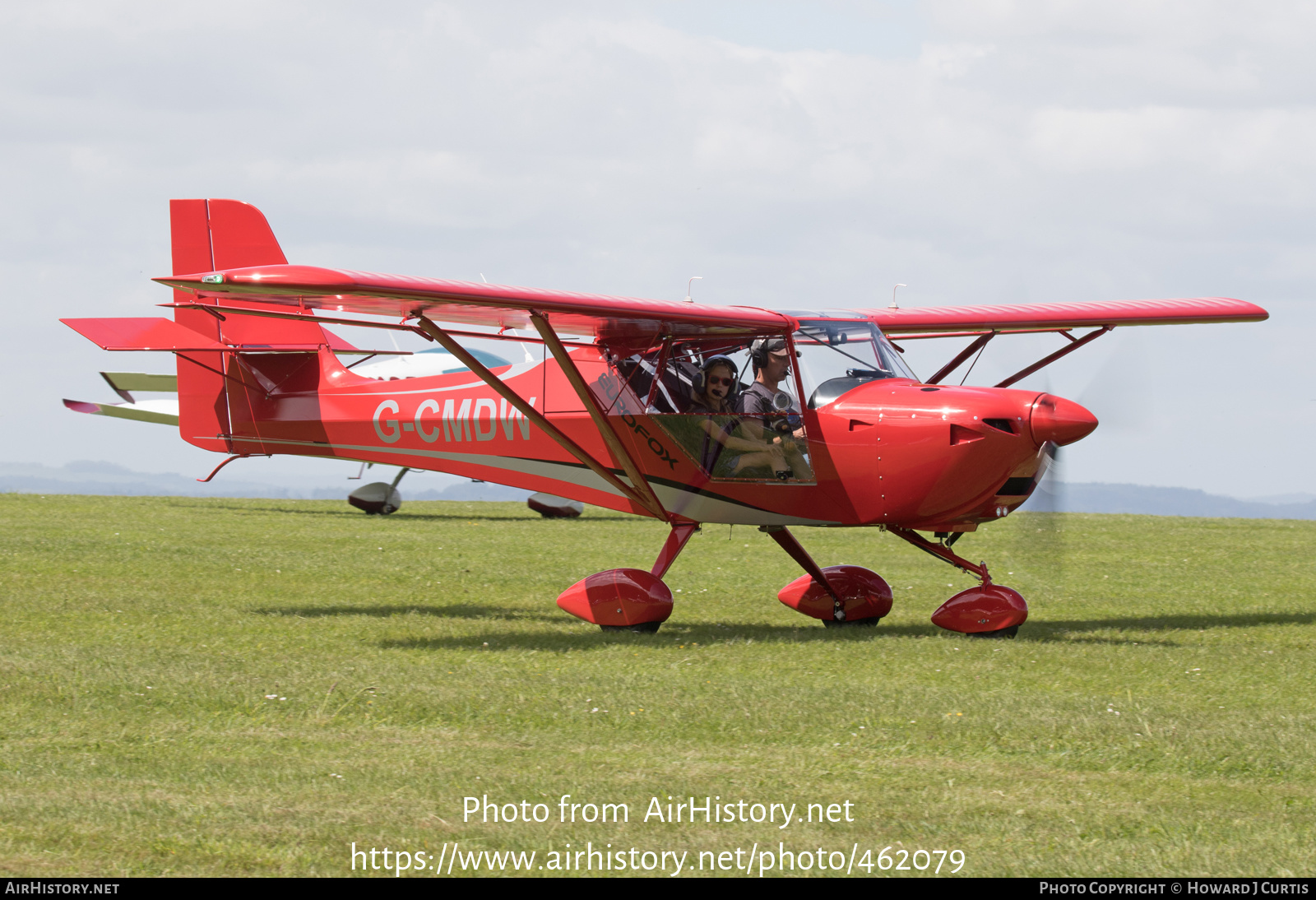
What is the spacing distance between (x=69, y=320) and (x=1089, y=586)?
1338 cm

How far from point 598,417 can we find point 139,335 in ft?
27.1

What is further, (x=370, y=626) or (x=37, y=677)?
(x=370, y=626)

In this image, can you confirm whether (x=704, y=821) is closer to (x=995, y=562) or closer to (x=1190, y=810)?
(x=1190, y=810)

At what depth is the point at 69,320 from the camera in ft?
55.7

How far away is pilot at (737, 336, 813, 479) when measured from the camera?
11375 mm

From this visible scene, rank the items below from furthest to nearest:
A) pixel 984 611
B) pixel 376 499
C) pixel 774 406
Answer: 1. pixel 376 499
2. pixel 774 406
3. pixel 984 611

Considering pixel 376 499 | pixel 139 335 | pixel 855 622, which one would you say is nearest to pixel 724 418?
pixel 855 622

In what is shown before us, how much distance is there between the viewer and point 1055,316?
13.7m

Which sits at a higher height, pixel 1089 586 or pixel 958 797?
pixel 958 797

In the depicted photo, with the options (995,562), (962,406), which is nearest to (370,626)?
(962,406)

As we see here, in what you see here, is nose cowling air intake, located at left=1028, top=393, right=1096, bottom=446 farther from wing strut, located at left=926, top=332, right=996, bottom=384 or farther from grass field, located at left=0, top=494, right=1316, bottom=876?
wing strut, located at left=926, top=332, right=996, bottom=384

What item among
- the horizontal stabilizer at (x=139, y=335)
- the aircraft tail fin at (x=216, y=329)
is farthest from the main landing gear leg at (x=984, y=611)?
the horizontal stabilizer at (x=139, y=335)

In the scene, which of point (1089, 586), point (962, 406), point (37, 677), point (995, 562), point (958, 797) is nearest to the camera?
point (958, 797)

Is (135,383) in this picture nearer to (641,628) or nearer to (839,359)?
(641,628)
